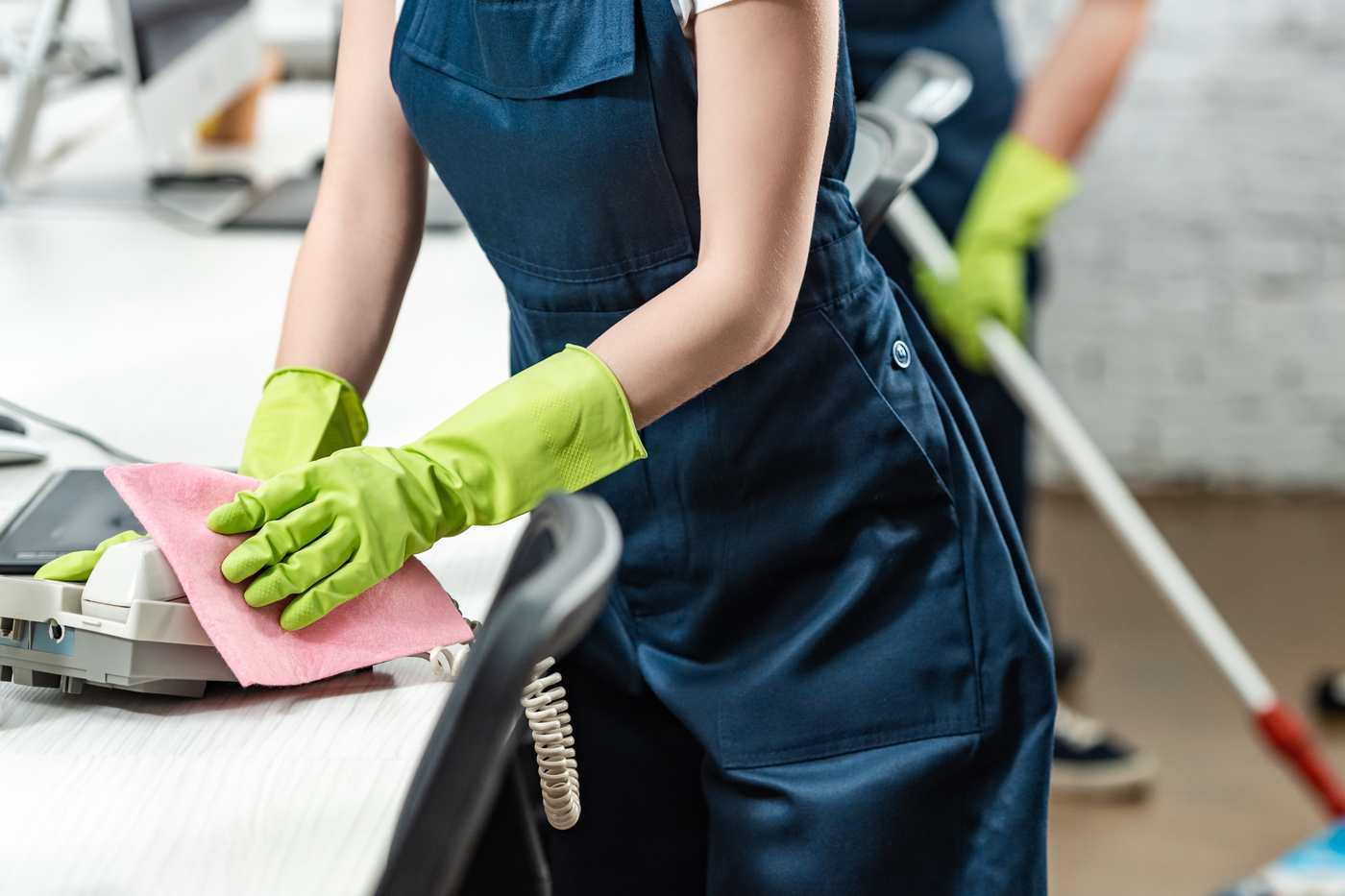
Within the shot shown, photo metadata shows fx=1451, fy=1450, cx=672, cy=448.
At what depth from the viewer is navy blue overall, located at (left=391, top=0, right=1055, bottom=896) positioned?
3.26ft

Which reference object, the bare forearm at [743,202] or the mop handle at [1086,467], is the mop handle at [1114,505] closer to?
the mop handle at [1086,467]

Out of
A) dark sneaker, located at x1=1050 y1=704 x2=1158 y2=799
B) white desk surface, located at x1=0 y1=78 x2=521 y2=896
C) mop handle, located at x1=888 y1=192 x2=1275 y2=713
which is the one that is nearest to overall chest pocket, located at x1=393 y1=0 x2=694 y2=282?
white desk surface, located at x1=0 y1=78 x2=521 y2=896

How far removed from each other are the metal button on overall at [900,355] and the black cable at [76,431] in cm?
63

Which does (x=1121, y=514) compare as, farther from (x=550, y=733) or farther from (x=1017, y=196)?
(x=550, y=733)

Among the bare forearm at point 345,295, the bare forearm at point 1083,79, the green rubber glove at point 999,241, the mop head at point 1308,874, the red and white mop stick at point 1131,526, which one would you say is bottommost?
the mop head at point 1308,874

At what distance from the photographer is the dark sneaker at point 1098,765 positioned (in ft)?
7.52

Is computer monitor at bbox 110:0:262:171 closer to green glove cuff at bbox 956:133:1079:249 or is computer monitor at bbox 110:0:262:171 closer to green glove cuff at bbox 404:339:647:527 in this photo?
green glove cuff at bbox 956:133:1079:249

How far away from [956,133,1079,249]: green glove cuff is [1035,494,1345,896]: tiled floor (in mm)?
928

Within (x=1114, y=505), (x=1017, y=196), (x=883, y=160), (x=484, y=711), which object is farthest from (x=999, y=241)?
(x=484, y=711)

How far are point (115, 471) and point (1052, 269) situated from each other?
2.48 meters

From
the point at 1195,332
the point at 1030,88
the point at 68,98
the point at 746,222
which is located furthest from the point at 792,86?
the point at 1195,332

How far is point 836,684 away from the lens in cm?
106

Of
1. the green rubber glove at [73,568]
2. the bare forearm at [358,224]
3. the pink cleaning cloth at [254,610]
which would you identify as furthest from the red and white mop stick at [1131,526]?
the green rubber glove at [73,568]

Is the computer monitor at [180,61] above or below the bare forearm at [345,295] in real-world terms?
below
